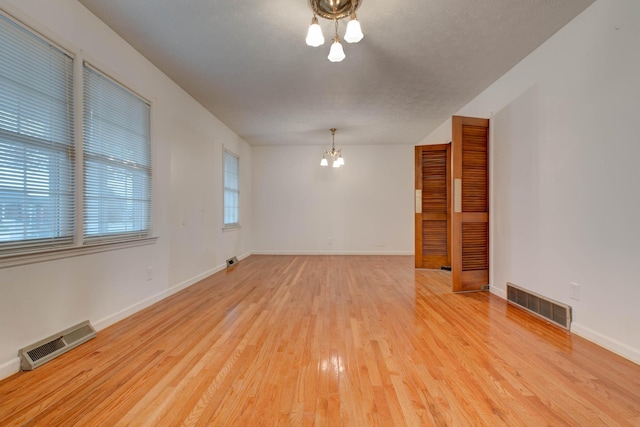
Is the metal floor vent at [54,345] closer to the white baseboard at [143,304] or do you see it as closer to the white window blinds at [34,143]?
the white baseboard at [143,304]

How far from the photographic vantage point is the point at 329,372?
174 cm

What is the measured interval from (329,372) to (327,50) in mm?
2842

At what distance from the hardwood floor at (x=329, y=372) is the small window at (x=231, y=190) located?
2641 mm

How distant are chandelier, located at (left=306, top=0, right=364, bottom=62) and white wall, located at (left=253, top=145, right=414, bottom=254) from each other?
450 centimetres

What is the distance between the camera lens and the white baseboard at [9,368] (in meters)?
1.67

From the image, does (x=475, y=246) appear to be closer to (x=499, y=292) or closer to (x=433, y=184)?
(x=499, y=292)

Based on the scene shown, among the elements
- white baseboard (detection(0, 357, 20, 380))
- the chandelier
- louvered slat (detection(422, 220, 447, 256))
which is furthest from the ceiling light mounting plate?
louvered slat (detection(422, 220, 447, 256))

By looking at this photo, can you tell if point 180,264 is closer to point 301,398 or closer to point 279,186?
point 301,398

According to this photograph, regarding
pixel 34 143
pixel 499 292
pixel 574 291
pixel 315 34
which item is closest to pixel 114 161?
pixel 34 143

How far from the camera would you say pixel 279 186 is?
6.82m

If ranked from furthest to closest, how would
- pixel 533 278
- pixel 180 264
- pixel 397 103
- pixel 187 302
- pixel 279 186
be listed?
pixel 279 186 < pixel 397 103 < pixel 180 264 < pixel 187 302 < pixel 533 278

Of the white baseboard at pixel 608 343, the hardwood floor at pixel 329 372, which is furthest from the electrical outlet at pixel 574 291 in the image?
the hardwood floor at pixel 329 372

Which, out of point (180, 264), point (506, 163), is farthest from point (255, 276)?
point (506, 163)

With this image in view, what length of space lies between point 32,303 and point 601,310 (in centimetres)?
409
